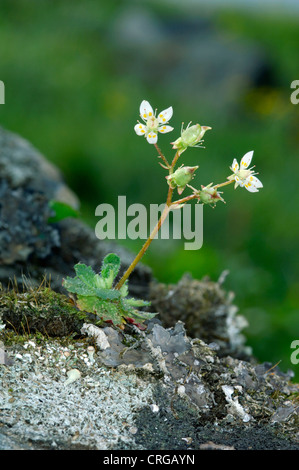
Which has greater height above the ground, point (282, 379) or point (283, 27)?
point (283, 27)

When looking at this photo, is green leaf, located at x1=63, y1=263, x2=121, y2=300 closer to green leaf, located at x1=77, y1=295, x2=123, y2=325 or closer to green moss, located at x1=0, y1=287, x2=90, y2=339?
green leaf, located at x1=77, y1=295, x2=123, y2=325

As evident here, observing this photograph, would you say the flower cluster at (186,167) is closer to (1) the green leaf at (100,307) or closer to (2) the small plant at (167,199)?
(2) the small plant at (167,199)

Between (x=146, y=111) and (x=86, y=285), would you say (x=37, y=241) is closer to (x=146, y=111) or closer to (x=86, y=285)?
(x=86, y=285)

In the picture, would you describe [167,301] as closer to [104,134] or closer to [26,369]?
[26,369]

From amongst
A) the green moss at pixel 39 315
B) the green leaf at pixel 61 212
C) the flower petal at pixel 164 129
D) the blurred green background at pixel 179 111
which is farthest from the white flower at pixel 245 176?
the blurred green background at pixel 179 111

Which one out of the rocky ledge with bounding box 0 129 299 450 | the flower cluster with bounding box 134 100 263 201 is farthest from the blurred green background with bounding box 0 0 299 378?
the flower cluster with bounding box 134 100 263 201
